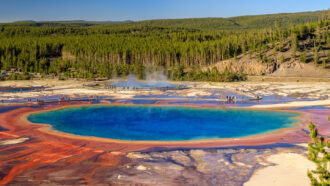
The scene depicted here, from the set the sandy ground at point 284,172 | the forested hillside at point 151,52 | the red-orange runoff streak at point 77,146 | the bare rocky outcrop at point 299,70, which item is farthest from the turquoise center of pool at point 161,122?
the bare rocky outcrop at point 299,70

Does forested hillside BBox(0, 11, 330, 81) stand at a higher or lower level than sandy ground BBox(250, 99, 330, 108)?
higher

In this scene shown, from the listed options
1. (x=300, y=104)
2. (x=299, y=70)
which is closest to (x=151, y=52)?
(x=299, y=70)

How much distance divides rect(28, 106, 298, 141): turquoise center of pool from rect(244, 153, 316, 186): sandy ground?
9174 mm

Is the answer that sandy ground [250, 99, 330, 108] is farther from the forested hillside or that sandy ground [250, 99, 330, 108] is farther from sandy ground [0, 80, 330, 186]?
the forested hillside

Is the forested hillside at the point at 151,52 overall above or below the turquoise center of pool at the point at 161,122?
above

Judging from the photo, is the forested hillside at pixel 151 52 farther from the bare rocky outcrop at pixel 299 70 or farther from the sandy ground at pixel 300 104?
the sandy ground at pixel 300 104

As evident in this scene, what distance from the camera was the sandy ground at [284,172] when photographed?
21.0 meters

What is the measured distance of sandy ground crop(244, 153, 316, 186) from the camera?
21.0 m

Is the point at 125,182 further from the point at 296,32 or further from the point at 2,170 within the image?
the point at 296,32

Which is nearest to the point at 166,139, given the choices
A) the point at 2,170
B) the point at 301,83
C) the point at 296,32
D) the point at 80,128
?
the point at 80,128

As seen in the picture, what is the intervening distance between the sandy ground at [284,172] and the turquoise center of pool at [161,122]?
917 cm

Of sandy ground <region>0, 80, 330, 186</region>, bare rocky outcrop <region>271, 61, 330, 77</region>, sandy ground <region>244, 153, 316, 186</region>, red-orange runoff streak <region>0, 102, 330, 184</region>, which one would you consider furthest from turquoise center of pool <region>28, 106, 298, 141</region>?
bare rocky outcrop <region>271, 61, 330, 77</region>

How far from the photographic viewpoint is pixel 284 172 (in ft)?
74.5

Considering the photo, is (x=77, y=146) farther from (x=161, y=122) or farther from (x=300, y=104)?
(x=300, y=104)
